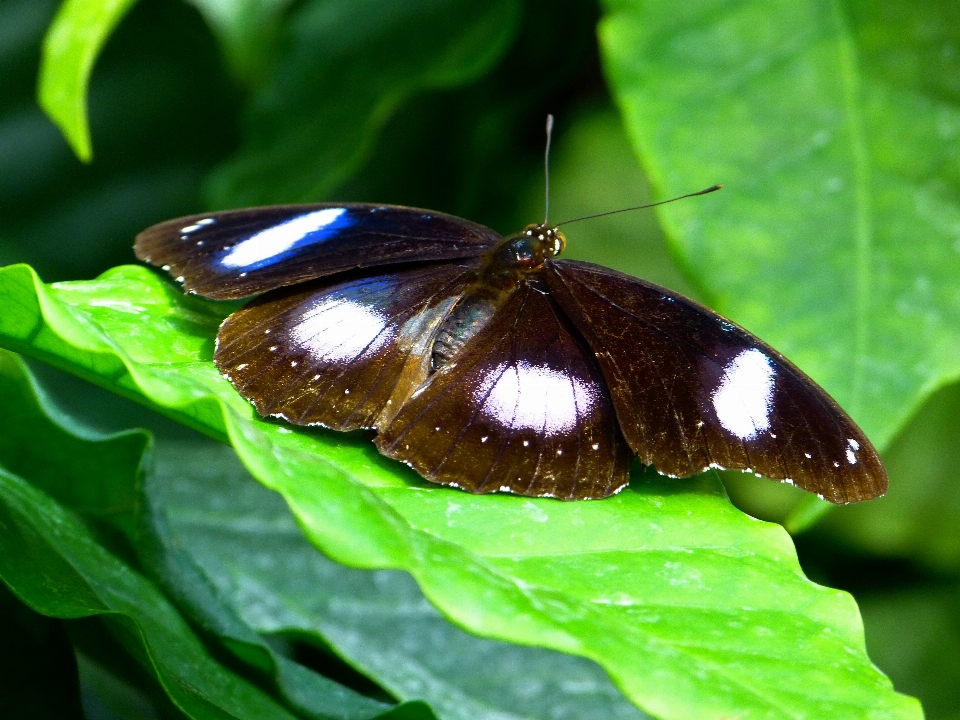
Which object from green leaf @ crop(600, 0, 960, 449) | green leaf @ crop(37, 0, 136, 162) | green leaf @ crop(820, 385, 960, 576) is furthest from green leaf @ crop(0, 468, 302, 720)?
green leaf @ crop(820, 385, 960, 576)

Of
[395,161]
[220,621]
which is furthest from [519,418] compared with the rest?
[395,161]

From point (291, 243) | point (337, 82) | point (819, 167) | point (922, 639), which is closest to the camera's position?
point (291, 243)

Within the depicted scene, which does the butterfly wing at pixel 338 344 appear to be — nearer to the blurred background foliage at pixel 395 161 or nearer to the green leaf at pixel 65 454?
the green leaf at pixel 65 454

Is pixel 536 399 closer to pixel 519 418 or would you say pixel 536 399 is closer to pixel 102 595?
pixel 519 418

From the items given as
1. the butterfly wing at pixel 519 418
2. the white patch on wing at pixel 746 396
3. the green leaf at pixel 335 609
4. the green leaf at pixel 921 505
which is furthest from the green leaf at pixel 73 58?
the green leaf at pixel 921 505

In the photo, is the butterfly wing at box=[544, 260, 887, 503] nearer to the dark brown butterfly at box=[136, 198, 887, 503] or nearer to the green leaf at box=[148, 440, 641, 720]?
the dark brown butterfly at box=[136, 198, 887, 503]

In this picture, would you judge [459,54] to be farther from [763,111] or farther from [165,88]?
[165,88]
